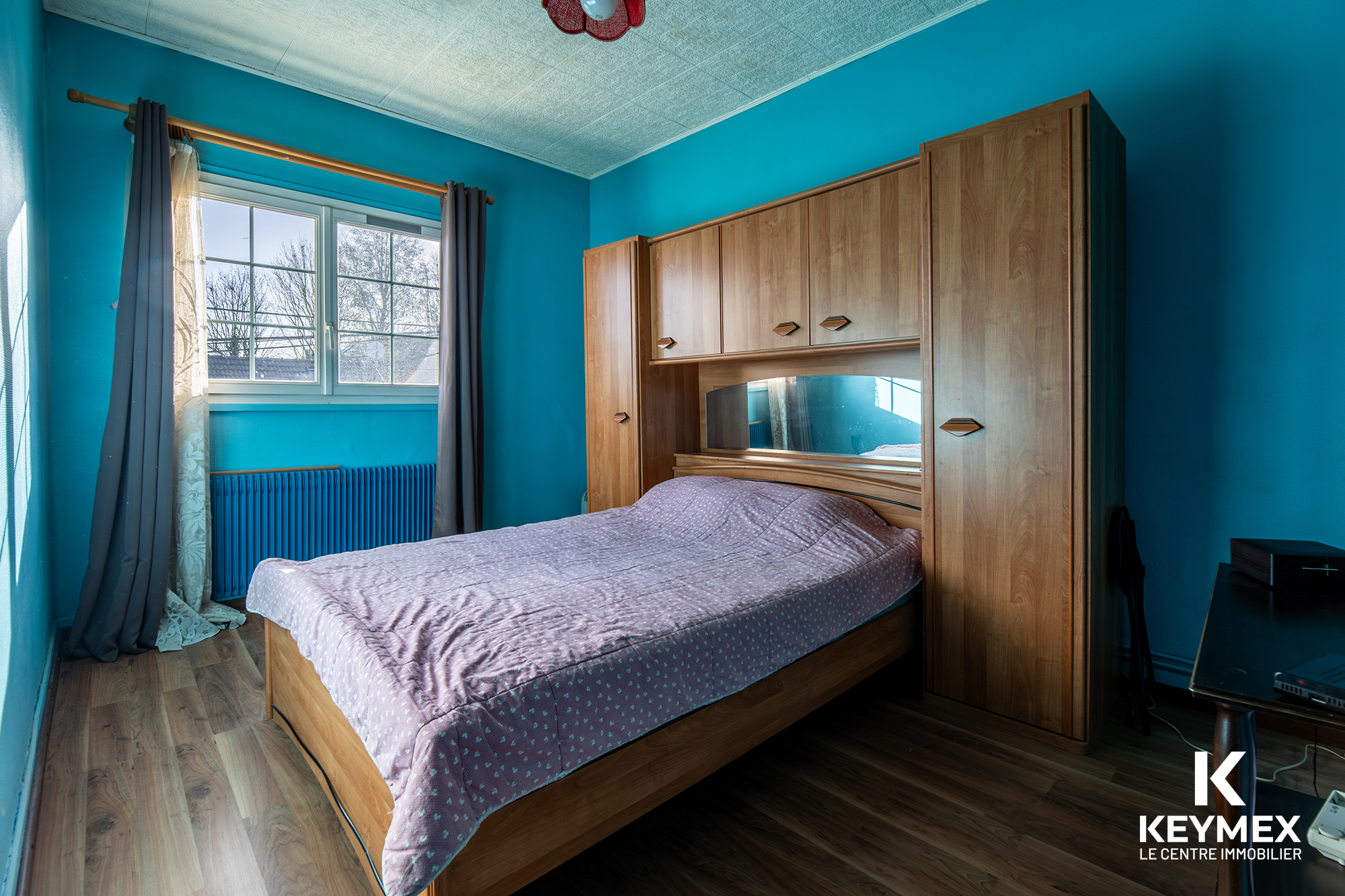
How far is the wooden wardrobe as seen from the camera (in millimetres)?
1908

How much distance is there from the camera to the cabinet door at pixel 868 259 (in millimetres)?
2396

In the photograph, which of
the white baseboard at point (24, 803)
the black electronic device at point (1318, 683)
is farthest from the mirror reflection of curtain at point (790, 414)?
the white baseboard at point (24, 803)

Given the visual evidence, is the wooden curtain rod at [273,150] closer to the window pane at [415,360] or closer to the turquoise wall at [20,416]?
the turquoise wall at [20,416]

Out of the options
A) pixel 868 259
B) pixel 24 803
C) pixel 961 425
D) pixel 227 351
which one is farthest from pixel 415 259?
pixel 961 425

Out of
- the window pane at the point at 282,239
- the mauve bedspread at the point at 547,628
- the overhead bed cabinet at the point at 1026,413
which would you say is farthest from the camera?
the window pane at the point at 282,239

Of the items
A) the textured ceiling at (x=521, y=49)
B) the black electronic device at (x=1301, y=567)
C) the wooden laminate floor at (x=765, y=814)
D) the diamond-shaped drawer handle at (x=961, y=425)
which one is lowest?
the wooden laminate floor at (x=765, y=814)

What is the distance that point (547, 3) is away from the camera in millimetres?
1714

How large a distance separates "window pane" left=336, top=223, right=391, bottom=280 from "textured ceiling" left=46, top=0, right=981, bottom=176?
1.40 feet

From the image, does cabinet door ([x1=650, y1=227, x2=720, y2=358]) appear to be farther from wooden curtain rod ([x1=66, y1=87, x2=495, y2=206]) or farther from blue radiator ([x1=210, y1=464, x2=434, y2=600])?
blue radiator ([x1=210, y1=464, x2=434, y2=600])

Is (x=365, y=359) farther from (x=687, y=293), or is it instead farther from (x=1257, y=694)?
(x=1257, y=694)

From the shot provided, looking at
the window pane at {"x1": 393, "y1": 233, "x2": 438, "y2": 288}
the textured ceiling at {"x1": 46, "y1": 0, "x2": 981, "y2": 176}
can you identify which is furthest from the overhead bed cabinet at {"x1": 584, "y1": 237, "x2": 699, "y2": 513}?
the window pane at {"x1": 393, "y1": 233, "x2": 438, "y2": 288}

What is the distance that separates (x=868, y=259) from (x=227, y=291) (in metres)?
3.01

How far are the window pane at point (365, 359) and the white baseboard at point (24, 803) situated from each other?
177 centimetres

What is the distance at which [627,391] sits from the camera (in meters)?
3.51
